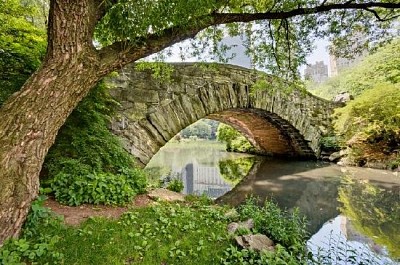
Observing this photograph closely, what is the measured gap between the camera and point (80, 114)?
3807 millimetres

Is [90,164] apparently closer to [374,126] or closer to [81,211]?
[81,211]

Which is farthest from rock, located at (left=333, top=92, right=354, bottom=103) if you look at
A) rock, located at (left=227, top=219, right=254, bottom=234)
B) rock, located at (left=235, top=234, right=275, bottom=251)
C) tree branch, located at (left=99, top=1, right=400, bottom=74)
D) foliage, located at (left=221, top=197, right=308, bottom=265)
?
rock, located at (left=235, top=234, right=275, bottom=251)

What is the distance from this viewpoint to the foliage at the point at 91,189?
2996 mm

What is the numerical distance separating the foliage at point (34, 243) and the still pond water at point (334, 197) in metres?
2.57

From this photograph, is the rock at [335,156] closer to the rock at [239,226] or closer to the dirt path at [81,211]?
the rock at [239,226]

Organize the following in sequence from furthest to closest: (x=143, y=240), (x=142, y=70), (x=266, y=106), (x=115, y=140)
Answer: (x=266, y=106) → (x=142, y=70) → (x=115, y=140) → (x=143, y=240)

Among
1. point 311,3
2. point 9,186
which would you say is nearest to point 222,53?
point 311,3

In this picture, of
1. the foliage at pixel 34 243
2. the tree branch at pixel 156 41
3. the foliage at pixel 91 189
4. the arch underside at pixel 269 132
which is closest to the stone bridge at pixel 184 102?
the arch underside at pixel 269 132

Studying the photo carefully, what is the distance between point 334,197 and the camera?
5125 millimetres

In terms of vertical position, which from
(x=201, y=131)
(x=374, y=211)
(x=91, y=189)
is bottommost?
(x=374, y=211)

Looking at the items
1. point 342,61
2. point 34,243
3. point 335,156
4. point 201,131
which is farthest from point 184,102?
point 201,131

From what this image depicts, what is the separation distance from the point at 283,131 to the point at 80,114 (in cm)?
766

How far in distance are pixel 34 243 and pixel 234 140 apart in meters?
14.1

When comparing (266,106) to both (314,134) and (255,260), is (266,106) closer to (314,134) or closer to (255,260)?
(314,134)
